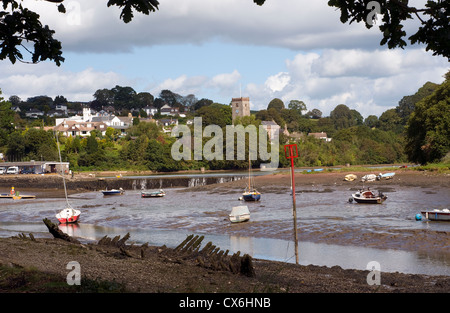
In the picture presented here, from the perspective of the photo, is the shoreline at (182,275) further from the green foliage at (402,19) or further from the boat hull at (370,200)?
the boat hull at (370,200)

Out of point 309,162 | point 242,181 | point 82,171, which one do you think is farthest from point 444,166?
point 82,171

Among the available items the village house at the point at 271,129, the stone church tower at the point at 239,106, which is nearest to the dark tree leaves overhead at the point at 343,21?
the village house at the point at 271,129

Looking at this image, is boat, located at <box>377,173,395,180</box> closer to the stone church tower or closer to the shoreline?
the shoreline

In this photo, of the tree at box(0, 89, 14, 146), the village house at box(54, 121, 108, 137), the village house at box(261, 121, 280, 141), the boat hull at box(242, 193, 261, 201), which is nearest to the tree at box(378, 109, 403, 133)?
the village house at box(261, 121, 280, 141)

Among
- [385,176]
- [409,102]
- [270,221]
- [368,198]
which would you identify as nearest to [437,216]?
[270,221]

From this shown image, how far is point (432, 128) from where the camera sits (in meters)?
70.0

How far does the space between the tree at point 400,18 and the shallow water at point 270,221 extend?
529 inches

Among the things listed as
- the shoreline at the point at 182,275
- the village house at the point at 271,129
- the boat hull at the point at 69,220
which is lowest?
the boat hull at the point at 69,220

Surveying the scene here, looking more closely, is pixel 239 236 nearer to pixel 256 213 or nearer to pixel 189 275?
pixel 256 213

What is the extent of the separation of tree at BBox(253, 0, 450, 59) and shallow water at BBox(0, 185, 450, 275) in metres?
13.4

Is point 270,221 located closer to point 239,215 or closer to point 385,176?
point 239,215

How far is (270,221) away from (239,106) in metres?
135

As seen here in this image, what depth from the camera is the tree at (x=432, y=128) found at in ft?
224
